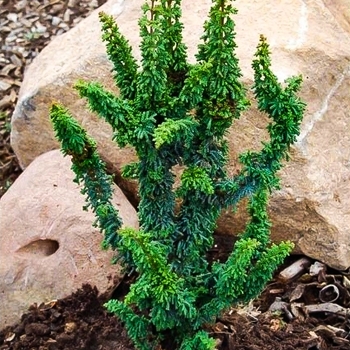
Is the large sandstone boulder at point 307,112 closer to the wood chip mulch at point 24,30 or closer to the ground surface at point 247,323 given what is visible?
the ground surface at point 247,323

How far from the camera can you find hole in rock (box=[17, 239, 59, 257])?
11.3ft

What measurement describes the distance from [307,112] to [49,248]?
120 centimetres

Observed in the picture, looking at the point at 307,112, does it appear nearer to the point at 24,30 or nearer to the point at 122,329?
the point at 122,329

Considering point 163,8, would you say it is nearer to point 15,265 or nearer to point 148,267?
point 148,267

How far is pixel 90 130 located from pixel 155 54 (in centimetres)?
141

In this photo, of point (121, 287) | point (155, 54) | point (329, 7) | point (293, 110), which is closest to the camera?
point (155, 54)

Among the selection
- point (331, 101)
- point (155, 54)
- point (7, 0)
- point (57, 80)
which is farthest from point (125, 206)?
point (7, 0)

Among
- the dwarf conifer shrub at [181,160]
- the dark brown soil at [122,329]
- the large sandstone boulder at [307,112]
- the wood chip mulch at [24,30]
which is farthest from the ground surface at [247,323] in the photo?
the wood chip mulch at [24,30]

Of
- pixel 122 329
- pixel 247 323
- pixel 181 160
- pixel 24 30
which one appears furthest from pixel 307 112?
pixel 24 30

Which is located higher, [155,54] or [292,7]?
[155,54]

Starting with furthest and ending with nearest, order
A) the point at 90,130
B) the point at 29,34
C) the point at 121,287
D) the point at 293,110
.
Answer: the point at 29,34, the point at 90,130, the point at 121,287, the point at 293,110

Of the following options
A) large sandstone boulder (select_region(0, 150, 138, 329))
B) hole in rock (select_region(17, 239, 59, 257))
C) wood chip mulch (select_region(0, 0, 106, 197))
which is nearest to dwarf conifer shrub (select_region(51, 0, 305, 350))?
large sandstone boulder (select_region(0, 150, 138, 329))

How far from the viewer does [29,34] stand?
5.29m

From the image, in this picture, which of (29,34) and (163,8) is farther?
(29,34)
